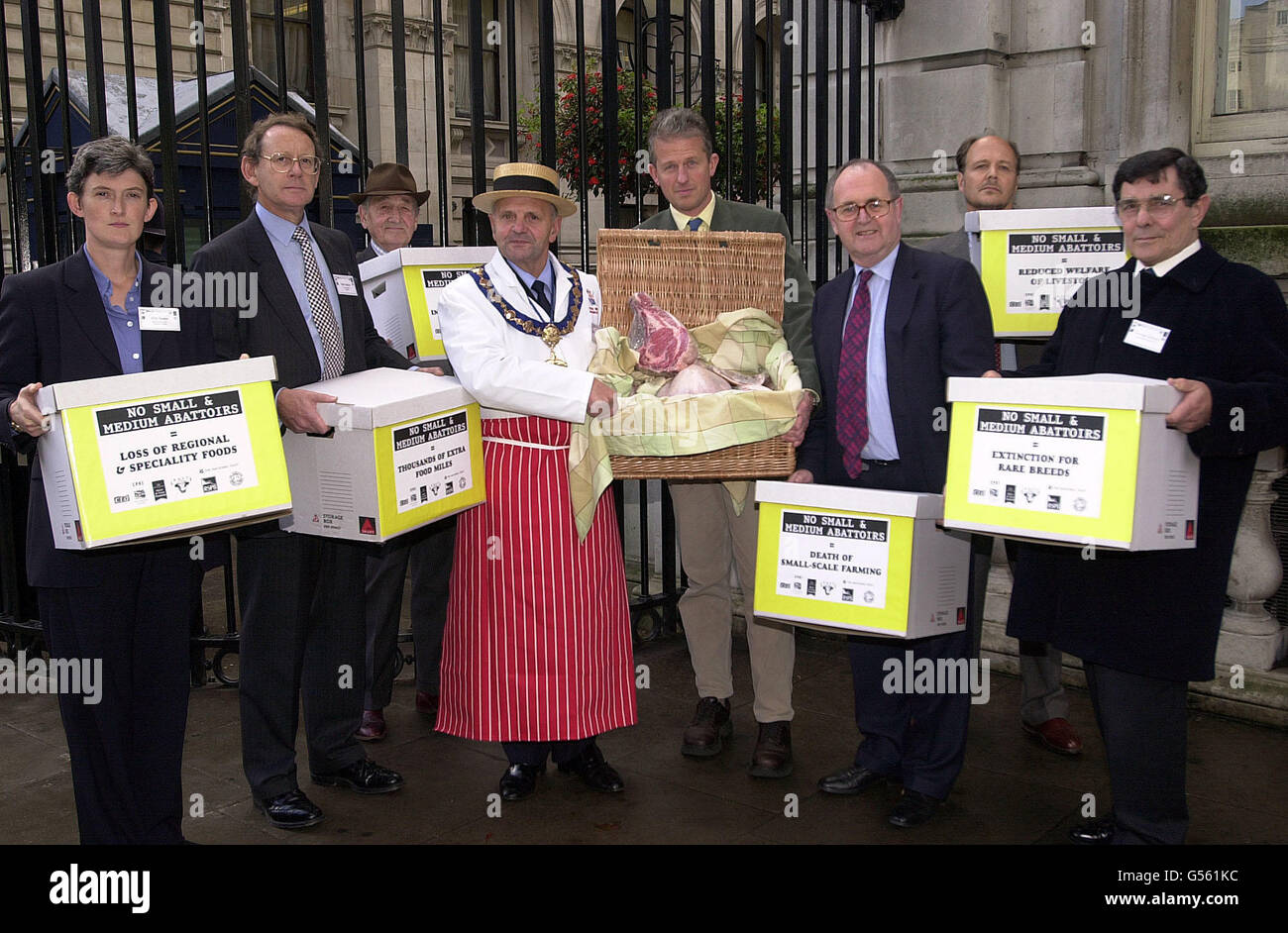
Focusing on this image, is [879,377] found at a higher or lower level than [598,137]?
lower

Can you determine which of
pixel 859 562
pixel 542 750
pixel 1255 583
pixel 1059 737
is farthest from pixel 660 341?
pixel 1255 583

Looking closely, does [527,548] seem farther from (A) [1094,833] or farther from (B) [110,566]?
(A) [1094,833]

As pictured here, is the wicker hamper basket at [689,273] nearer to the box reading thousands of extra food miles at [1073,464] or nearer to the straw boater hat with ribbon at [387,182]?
the box reading thousands of extra food miles at [1073,464]

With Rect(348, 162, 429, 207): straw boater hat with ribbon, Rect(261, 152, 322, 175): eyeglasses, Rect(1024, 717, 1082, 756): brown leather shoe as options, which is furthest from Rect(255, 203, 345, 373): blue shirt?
Rect(1024, 717, 1082, 756): brown leather shoe

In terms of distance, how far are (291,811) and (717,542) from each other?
71.2 inches

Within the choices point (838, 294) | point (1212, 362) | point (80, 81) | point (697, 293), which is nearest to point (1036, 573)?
point (1212, 362)

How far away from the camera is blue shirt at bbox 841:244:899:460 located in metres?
3.88

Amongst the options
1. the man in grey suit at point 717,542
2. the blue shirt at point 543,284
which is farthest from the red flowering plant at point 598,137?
the blue shirt at point 543,284

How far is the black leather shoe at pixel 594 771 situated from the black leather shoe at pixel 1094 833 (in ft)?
4.99

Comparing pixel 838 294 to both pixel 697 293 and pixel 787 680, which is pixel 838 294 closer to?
pixel 697 293

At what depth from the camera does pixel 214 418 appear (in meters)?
3.20

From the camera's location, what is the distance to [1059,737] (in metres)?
4.51

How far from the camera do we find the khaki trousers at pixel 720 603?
4418mm

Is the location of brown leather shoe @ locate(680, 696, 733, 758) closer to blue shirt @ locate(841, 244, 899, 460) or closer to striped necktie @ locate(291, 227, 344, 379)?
blue shirt @ locate(841, 244, 899, 460)
